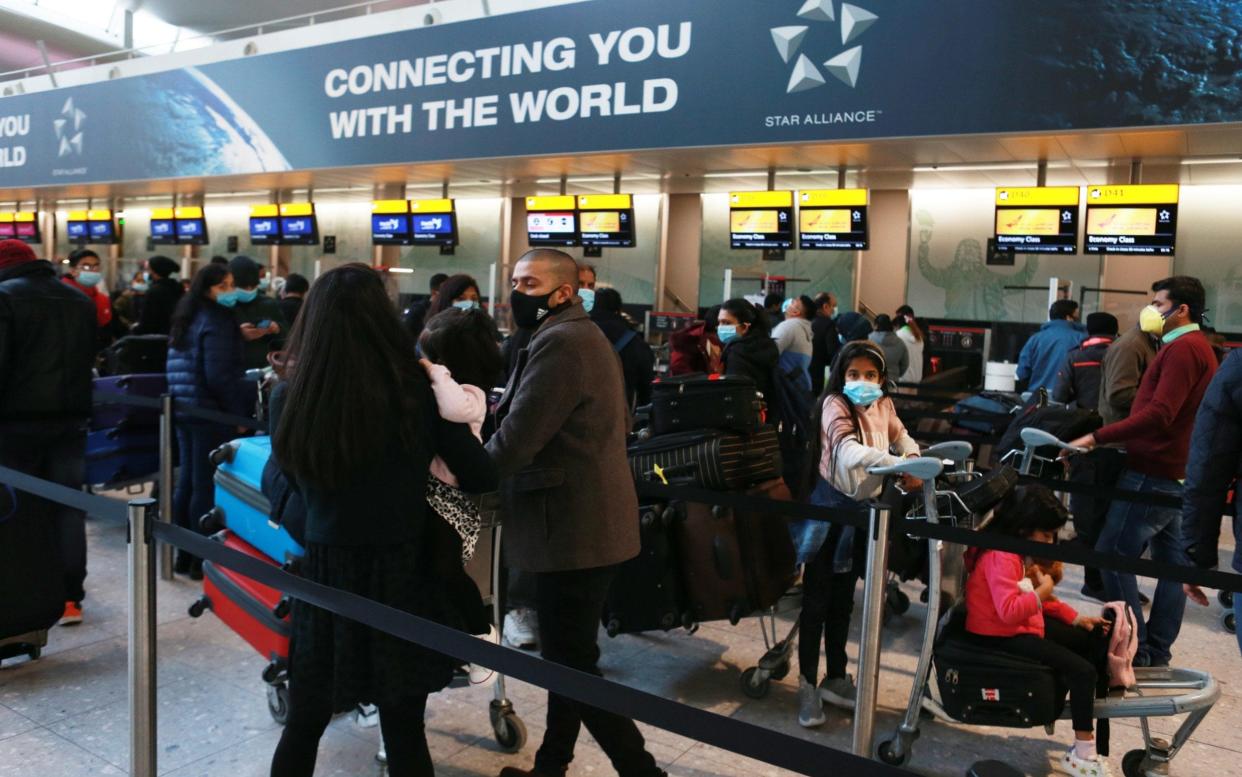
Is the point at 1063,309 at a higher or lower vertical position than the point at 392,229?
lower

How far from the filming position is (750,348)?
5.70m

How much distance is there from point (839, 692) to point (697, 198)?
1202 cm

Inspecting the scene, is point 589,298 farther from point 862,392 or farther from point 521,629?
point 862,392

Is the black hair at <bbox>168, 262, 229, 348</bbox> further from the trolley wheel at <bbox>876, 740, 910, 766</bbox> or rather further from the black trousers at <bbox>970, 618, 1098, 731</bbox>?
the black trousers at <bbox>970, 618, 1098, 731</bbox>

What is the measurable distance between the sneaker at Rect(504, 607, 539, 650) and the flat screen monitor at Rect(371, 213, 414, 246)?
10333 millimetres

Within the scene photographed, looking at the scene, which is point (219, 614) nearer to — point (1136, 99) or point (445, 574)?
point (445, 574)

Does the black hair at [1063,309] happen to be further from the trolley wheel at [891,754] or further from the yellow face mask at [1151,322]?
the trolley wheel at [891,754]

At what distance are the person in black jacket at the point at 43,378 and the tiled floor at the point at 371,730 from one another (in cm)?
44

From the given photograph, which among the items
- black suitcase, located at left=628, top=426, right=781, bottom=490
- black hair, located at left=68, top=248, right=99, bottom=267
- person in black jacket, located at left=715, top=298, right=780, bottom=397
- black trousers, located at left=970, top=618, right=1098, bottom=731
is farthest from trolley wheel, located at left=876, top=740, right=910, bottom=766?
black hair, located at left=68, top=248, right=99, bottom=267

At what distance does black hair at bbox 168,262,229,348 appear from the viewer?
519cm

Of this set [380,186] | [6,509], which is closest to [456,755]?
[6,509]

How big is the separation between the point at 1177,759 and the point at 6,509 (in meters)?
4.56

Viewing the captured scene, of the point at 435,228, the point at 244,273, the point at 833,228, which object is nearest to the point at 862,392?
the point at 244,273

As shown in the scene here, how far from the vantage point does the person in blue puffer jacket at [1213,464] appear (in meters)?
3.69
